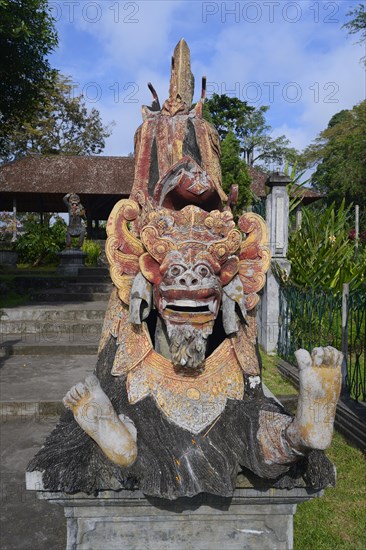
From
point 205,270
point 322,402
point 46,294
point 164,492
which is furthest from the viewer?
point 46,294

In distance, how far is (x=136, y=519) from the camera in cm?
175

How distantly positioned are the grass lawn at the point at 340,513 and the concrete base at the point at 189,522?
105 centimetres

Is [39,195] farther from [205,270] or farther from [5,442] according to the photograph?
[205,270]

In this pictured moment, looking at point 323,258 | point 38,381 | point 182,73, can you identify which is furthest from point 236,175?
point 182,73

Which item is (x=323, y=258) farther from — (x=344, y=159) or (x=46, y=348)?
(x=344, y=159)

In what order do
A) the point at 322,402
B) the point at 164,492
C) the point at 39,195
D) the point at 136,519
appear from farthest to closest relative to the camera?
the point at 39,195 → the point at 136,519 → the point at 164,492 → the point at 322,402

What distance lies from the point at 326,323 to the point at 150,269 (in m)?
4.31

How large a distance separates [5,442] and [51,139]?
2186 cm

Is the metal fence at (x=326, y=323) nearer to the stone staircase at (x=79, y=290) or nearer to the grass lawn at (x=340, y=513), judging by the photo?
the grass lawn at (x=340, y=513)

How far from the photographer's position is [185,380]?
175cm

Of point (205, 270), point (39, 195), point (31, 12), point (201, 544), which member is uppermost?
point (31, 12)

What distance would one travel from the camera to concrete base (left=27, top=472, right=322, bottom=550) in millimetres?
1714

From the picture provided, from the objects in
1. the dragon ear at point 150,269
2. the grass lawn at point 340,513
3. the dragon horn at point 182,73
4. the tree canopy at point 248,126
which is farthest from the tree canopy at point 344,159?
the dragon ear at point 150,269

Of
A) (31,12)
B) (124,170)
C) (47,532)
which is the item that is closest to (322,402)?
(47,532)
